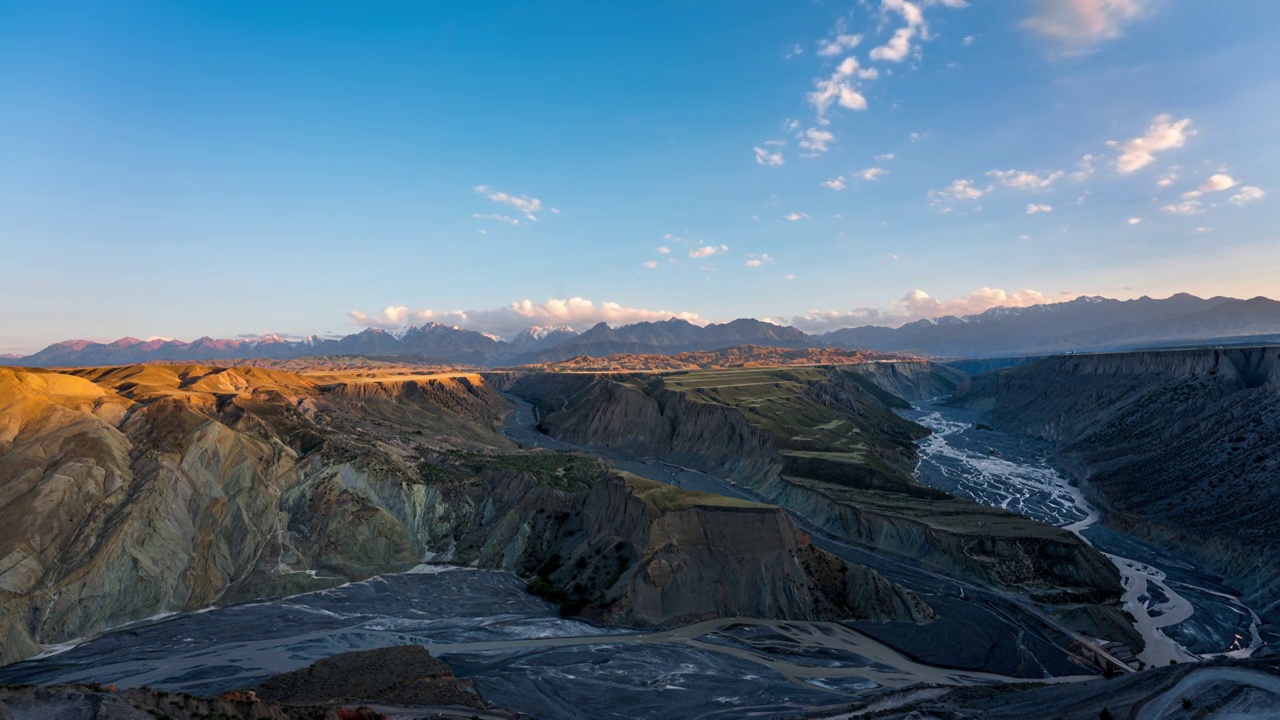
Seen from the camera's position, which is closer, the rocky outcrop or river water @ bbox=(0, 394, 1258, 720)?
river water @ bbox=(0, 394, 1258, 720)

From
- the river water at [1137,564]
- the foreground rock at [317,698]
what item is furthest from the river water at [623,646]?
the foreground rock at [317,698]

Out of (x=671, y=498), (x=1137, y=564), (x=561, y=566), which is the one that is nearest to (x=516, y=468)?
(x=561, y=566)

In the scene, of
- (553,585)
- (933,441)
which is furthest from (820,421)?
(553,585)

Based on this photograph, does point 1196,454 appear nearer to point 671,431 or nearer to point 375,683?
point 671,431

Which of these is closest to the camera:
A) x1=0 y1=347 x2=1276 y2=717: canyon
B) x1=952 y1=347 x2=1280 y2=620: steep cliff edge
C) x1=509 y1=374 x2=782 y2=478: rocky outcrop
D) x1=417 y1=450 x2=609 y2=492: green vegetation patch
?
x1=0 y1=347 x2=1276 y2=717: canyon

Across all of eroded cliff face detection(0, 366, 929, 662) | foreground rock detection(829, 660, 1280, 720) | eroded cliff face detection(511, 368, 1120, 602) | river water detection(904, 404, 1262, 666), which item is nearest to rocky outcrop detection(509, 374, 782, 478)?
eroded cliff face detection(511, 368, 1120, 602)

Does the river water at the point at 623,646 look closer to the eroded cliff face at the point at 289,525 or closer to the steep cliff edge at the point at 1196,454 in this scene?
the eroded cliff face at the point at 289,525

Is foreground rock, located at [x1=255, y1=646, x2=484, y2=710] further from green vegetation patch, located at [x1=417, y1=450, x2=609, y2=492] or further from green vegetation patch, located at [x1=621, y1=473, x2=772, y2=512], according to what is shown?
green vegetation patch, located at [x1=417, y1=450, x2=609, y2=492]
